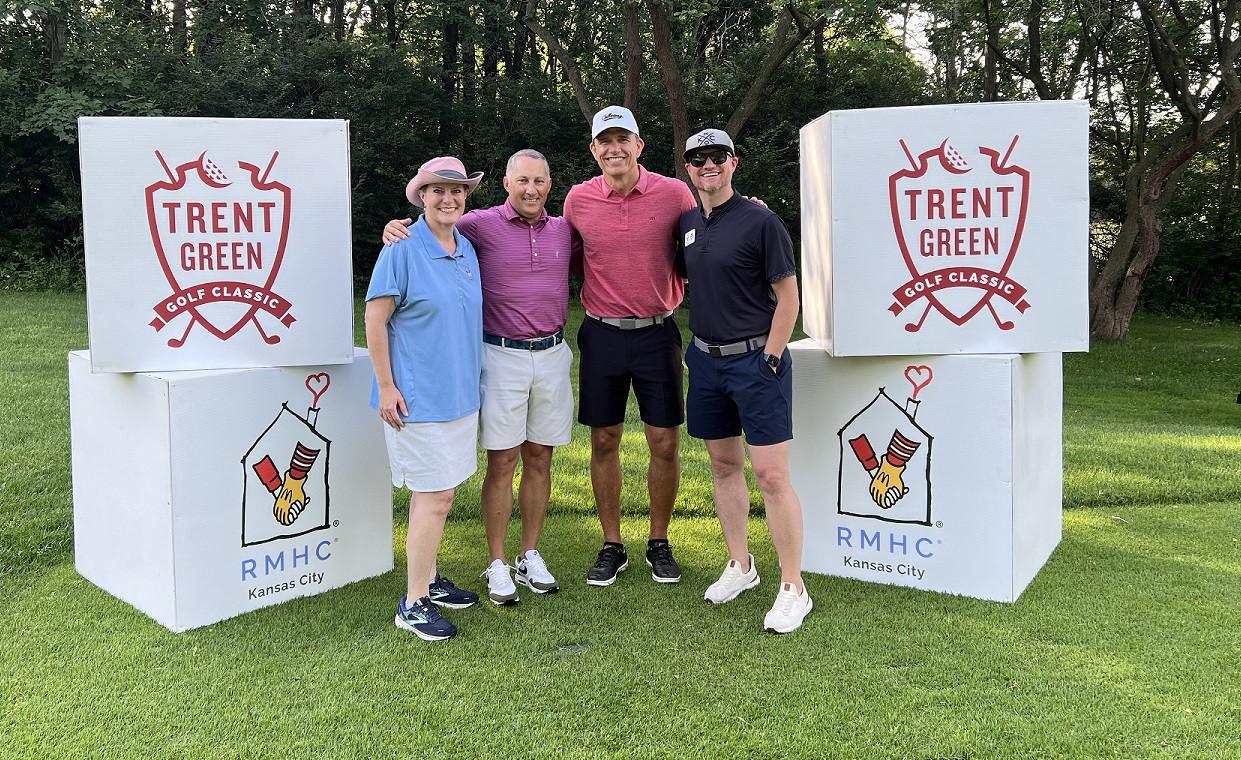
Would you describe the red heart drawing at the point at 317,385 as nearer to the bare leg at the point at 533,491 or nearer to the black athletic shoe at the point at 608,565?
the bare leg at the point at 533,491

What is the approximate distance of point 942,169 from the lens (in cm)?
369

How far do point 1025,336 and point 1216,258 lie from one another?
16328mm

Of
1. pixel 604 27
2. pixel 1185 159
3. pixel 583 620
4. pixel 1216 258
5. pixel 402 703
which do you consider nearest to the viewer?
pixel 402 703

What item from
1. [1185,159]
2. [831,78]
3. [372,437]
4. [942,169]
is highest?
[831,78]

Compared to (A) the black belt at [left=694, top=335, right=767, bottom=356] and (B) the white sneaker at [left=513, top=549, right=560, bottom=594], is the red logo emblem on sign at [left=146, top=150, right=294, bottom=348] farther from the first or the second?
(A) the black belt at [left=694, top=335, right=767, bottom=356]

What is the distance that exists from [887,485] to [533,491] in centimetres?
145

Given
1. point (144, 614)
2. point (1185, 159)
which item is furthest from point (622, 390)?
point (1185, 159)

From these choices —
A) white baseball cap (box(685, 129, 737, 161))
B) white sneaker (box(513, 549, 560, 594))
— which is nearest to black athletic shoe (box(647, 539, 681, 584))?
white sneaker (box(513, 549, 560, 594))

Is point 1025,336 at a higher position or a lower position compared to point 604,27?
lower

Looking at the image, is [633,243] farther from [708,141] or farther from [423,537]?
[423,537]

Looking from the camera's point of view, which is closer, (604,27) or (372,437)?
(372,437)

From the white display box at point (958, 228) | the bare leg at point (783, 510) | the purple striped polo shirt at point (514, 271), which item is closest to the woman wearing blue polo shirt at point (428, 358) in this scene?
the purple striped polo shirt at point (514, 271)

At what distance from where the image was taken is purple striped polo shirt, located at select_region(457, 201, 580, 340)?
375cm

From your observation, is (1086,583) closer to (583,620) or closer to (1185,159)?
(583,620)
